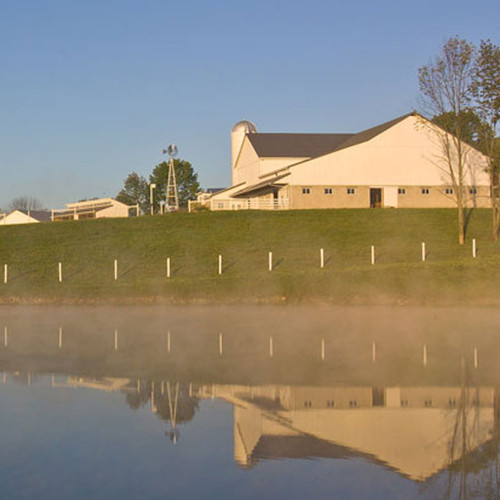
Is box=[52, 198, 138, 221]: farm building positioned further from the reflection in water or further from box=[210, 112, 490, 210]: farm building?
Result: the reflection in water

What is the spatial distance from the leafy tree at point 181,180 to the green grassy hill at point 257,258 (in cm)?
5168

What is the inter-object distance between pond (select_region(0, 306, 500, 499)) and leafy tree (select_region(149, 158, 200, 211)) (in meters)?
93.2

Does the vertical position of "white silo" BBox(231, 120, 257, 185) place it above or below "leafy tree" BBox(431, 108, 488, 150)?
above

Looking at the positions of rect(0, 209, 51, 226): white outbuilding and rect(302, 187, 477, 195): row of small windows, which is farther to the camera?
rect(0, 209, 51, 226): white outbuilding

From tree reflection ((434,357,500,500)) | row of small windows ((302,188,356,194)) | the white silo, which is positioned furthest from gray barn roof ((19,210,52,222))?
tree reflection ((434,357,500,500))

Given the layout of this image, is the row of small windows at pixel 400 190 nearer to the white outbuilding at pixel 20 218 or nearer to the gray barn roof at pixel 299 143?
the gray barn roof at pixel 299 143

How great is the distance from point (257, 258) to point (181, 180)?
72.8 metres

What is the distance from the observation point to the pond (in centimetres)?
685

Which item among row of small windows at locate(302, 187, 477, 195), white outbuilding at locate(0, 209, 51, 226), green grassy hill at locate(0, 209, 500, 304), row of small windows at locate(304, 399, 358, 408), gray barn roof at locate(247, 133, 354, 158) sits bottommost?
row of small windows at locate(304, 399, 358, 408)

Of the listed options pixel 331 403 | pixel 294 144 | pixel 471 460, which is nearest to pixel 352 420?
pixel 331 403

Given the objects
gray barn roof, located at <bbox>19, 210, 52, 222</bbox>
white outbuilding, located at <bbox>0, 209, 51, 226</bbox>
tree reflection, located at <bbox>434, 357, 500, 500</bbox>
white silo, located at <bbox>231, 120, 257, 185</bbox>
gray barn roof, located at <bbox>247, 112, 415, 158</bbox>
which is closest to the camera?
tree reflection, located at <bbox>434, 357, 500, 500</bbox>

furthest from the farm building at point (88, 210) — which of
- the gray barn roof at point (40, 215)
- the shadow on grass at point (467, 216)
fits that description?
the shadow on grass at point (467, 216)

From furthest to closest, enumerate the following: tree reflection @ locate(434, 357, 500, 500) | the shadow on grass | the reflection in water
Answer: the shadow on grass
the reflection in water
tree reflection @ locate(434, 357, 500, 500)

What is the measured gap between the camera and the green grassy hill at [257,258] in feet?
91.5
